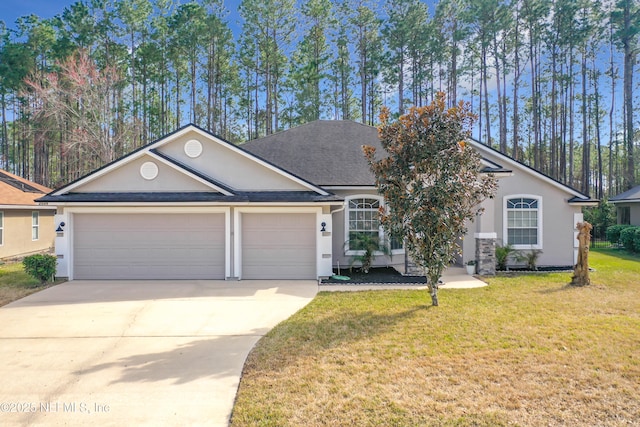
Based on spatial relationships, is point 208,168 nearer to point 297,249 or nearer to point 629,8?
point 297,249

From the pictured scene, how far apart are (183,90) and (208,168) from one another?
74.5 feet

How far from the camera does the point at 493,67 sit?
28484 mm

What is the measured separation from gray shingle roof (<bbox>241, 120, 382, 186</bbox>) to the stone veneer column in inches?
165

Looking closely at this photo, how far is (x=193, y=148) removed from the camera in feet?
36.3

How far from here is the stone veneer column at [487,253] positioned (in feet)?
36.4

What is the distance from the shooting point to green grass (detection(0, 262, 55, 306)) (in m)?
8.66

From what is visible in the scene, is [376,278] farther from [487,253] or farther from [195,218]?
[195,218]

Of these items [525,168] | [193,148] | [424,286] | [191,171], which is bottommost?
[424,286]

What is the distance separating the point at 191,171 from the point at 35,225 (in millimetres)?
12468

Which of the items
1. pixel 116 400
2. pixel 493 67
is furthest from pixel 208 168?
pixel 493 67

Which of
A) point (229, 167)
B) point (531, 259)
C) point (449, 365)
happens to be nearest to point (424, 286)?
point (449, 365)

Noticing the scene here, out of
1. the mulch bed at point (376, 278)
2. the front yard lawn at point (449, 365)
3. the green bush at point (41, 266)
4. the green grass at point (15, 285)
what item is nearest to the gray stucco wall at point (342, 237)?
the mulch bed at point (376, 278)

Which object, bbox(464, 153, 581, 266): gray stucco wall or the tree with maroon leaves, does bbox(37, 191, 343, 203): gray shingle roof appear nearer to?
the tree with maroon leaves

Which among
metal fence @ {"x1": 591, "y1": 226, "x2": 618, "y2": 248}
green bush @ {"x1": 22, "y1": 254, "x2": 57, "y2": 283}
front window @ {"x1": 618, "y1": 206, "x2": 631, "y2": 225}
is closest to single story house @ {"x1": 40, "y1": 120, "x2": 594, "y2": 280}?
green bush @ {"x1": 22, "y1": 254, "x2": 57, "y2": 283}
